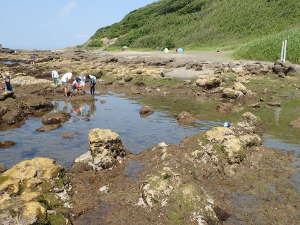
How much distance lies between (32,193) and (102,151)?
12.1 feet

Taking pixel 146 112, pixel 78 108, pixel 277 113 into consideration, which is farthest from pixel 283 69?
pixel 78 108

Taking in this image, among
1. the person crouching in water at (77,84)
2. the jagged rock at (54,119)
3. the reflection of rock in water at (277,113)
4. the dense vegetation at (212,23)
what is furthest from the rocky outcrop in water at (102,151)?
the dense vegetation at (212,23)

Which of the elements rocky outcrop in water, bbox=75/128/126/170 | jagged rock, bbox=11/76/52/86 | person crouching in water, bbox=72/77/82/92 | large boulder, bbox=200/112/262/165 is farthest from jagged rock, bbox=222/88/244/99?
jagged rock, bbox=11/76/52/86

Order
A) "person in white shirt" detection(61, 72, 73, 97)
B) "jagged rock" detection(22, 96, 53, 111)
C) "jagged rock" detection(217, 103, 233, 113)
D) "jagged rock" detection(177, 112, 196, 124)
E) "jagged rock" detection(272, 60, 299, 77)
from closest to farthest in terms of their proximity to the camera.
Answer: "jagged rock" detection(177, 112, 196, 124) → "jagged rock" detection(217, 103, 233, 113) → "jagged rock" detection(22, 96, 53, 111) → "person in white shirt" detection(61, 72, 73, 97) → "jagged rock" detection(272, 60, 299, 77)

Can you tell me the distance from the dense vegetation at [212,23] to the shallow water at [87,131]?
28027mm

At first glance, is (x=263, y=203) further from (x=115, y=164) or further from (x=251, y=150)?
(x=115, y=164)

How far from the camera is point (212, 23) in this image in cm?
7412

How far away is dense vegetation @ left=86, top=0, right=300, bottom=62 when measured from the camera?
62.3 m

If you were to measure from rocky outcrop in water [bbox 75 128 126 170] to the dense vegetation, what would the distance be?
116ft

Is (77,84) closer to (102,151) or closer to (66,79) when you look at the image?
(66,79)

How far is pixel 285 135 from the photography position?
14.8 meters

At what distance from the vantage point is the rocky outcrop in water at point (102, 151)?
10.7 metres

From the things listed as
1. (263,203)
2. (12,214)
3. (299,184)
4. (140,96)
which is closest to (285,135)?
(299,184)

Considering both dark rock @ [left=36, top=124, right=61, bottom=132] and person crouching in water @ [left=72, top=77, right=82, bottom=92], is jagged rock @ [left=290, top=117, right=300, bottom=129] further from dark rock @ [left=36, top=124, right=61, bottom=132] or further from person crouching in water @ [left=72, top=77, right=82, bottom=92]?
person crouching in water @ [left=72, top=77, right=82, bottom=92]
